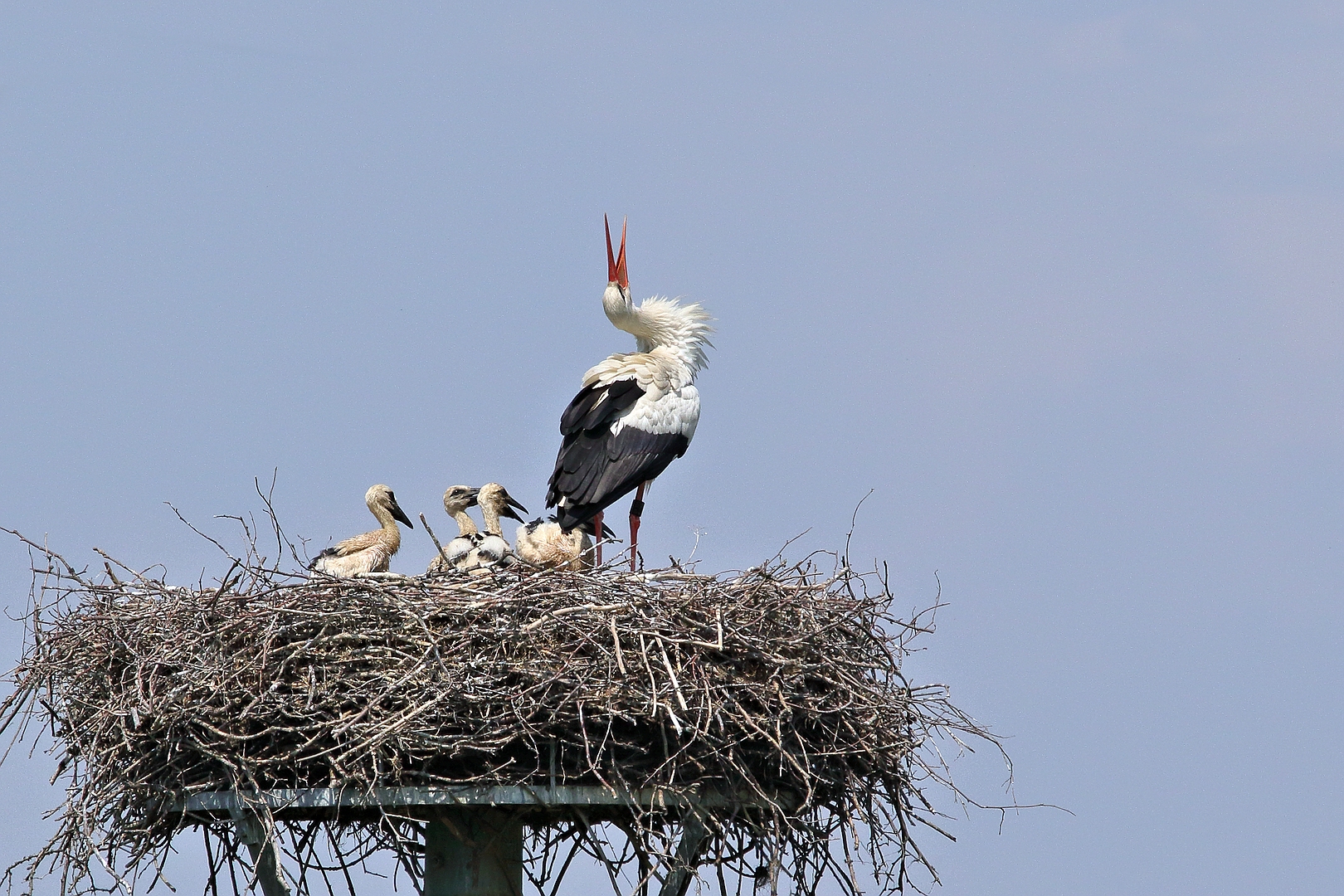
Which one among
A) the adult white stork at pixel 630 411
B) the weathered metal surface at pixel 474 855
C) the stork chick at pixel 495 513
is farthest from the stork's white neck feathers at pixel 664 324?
the weathered metal surface at pixel 474 855

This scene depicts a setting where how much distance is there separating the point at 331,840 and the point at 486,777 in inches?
52.4

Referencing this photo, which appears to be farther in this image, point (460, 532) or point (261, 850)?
point (460, 532)

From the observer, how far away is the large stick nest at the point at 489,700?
8.61 metres

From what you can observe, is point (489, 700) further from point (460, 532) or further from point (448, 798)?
point (460, 532)

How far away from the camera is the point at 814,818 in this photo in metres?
9.17

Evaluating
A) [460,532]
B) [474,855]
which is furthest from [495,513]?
[474,855]

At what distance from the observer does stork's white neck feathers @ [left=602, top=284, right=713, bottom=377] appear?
12.5 metres

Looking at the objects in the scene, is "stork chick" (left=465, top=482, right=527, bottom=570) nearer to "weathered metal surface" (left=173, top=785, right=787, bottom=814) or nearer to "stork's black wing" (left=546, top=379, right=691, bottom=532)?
"stork's black wing" (left=546, top=379, right=691, bottom=532)

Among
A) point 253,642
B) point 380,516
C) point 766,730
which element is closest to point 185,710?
point 253,642

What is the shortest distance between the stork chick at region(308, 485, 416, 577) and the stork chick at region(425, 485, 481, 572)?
335 mm

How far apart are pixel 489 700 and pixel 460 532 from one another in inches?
125

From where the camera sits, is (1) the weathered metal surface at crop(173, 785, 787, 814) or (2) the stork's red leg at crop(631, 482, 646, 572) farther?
(2) the stork's red leg at crop(631, 482, 646, 572)

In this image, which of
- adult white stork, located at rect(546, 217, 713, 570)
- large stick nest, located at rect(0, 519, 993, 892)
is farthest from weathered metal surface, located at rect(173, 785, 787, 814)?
adult white stork, located at rect(546, 217, 713, 570)

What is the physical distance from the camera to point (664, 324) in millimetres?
12562
